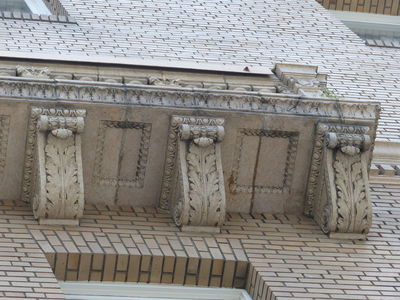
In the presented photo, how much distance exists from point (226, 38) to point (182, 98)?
447 cm

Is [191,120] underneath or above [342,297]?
above

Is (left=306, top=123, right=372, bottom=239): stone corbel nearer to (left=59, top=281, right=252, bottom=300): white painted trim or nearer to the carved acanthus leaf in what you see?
the carved acanthus leaf

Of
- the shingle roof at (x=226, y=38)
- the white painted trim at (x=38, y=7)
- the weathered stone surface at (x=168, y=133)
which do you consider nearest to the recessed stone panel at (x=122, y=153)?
the weathered stone surface at (x=168, y=133)

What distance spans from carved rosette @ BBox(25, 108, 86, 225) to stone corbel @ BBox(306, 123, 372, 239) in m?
2.12

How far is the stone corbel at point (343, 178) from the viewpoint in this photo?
13922 millimetres

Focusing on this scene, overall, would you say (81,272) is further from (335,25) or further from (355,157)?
(335,25)

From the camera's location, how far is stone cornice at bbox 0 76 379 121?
13.5m

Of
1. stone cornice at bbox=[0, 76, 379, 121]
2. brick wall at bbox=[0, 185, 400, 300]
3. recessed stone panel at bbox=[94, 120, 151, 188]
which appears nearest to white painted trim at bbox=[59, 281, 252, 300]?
brick wall at bbox=[0, 185, 400, 300]

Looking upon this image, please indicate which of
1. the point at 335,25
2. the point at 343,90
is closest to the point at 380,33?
the point at 335,25

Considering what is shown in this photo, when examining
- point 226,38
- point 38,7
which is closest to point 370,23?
point 226,38

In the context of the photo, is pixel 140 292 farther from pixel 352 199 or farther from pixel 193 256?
pixel 352 199

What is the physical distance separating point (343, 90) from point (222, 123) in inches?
136

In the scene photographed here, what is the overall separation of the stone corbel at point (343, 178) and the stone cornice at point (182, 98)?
7.2 inches

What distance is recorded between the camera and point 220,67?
48.6 feet
